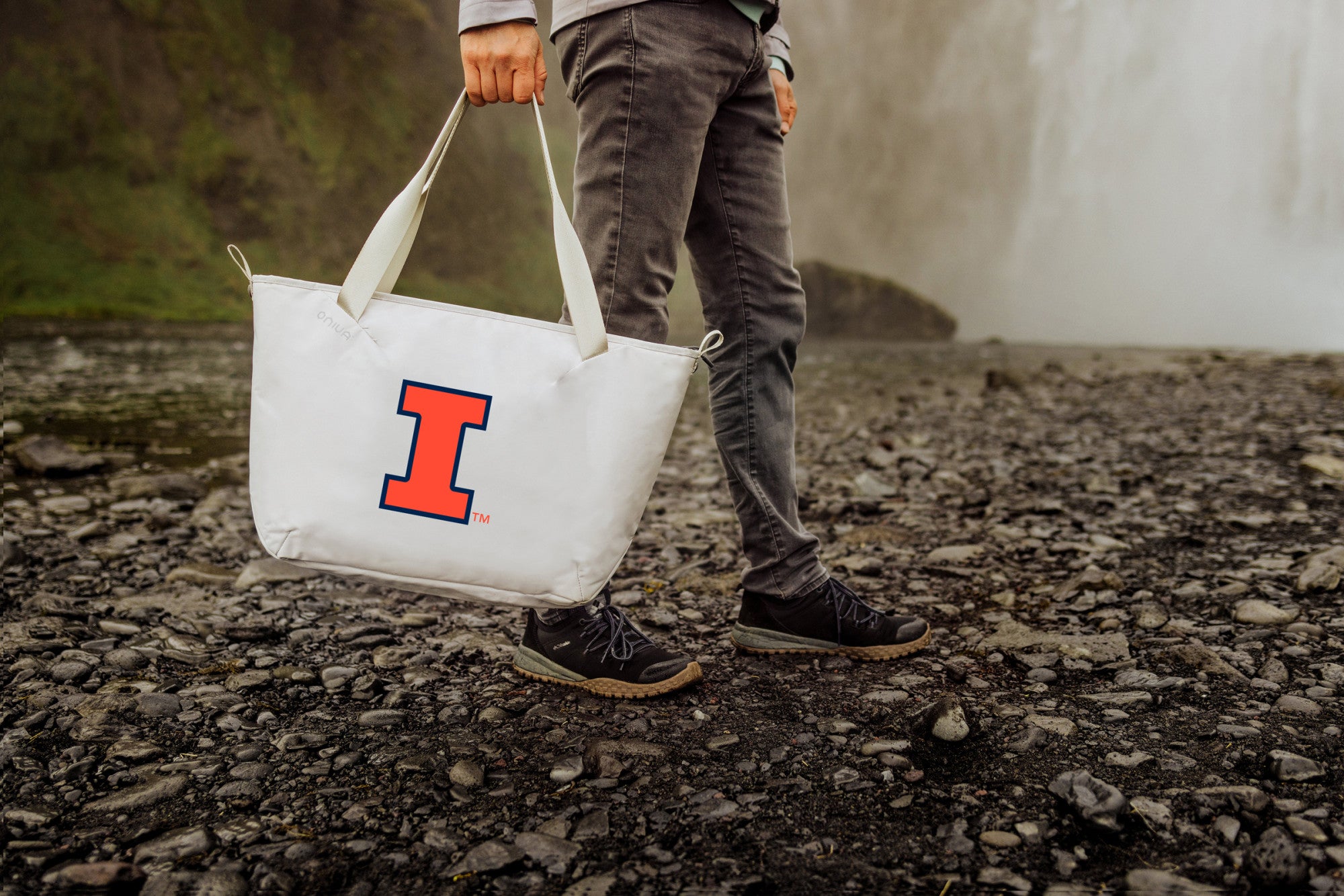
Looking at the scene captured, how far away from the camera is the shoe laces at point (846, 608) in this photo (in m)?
3.05

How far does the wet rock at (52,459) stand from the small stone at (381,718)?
556 centimetres

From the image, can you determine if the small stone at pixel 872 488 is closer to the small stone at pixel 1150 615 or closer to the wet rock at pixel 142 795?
the small stone at pixel 1150 615

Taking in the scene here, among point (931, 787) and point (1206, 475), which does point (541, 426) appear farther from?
point (1206, 475)

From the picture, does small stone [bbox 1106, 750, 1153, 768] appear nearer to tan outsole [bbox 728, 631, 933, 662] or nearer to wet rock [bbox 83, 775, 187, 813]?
tan outsole [bbox 728, 631, 933, 662]

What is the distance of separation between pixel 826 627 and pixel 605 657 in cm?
88

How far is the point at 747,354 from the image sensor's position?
112 inches

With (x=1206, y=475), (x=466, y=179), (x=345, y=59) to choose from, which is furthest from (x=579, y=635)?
(x=345, y=59)

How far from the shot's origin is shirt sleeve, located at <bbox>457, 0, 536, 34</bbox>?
2152 mm

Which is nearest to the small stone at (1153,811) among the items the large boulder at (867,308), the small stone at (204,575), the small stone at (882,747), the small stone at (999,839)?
the small stone at (999,839)

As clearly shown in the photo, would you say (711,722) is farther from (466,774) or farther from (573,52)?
(573,52)

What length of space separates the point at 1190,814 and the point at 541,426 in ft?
6.15

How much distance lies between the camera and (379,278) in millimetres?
2086

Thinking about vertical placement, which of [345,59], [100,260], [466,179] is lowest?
[100,260]

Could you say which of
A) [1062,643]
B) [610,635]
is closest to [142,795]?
[610,635]
